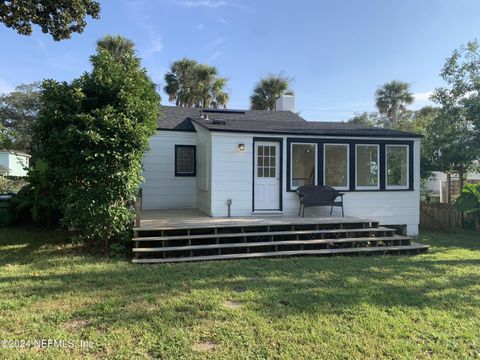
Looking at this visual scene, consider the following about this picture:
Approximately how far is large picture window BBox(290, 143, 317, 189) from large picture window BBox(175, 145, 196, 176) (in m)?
3.93

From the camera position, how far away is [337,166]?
9.95 metres

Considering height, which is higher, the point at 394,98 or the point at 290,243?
the point at 394,98

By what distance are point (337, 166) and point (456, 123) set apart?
19.2 feet

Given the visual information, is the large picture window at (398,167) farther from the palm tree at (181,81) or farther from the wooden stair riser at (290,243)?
the palm tree at (181,81)

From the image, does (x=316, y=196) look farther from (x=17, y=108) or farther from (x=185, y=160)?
(x=17, y=108)

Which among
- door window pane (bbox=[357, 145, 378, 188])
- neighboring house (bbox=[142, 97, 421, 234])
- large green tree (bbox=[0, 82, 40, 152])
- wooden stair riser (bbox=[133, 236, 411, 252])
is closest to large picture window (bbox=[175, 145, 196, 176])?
neighboring house (bbox=[142, 97, 421, 234])

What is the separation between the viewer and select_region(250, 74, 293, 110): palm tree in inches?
912

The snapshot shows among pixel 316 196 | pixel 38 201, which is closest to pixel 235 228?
pixel 316 196

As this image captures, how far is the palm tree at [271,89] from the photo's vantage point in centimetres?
2316

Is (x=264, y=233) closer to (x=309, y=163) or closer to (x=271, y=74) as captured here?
(x=309, y=163)

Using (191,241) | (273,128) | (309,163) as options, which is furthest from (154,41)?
(191,241)

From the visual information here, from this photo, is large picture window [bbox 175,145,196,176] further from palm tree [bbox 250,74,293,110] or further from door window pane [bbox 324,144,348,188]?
palm tree [bbox 250,74,293,110]

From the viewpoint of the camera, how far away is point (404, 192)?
10.2 meters

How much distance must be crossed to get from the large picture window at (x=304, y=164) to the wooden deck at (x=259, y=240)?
6.21ft
